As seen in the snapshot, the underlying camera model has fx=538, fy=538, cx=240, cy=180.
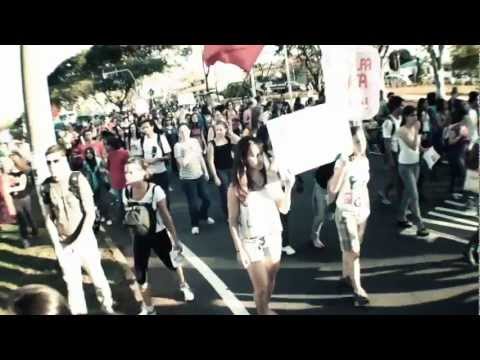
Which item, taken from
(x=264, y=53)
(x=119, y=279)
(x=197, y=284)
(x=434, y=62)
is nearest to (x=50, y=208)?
(x=119, y=279)

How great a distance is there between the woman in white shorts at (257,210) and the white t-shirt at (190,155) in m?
0.25

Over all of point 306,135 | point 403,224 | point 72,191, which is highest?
point 306,135

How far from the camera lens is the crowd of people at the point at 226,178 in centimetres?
329

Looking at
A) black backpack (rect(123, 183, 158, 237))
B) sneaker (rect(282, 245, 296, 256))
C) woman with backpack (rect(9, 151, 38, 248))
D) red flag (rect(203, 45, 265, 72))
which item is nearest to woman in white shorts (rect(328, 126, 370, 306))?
sneaker (rect(282, 245, 296, 256))

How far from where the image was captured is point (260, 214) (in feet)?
10.9

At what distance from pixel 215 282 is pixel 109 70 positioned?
4.90 feet

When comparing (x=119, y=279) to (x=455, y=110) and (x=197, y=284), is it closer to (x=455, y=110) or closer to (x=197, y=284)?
(x=197, y=284)

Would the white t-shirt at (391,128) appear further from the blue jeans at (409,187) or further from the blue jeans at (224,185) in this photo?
the blue jeans at (224,185)

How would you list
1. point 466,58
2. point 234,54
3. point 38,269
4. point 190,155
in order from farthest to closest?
point 38,269, point 190,155, point 234,54, point 466,58

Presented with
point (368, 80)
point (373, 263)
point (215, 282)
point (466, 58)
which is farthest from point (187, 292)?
point (466, 58)

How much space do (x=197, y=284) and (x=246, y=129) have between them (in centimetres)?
105

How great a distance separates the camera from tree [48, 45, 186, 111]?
3305mm

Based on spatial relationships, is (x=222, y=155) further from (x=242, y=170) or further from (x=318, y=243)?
(x=318, y=243)
